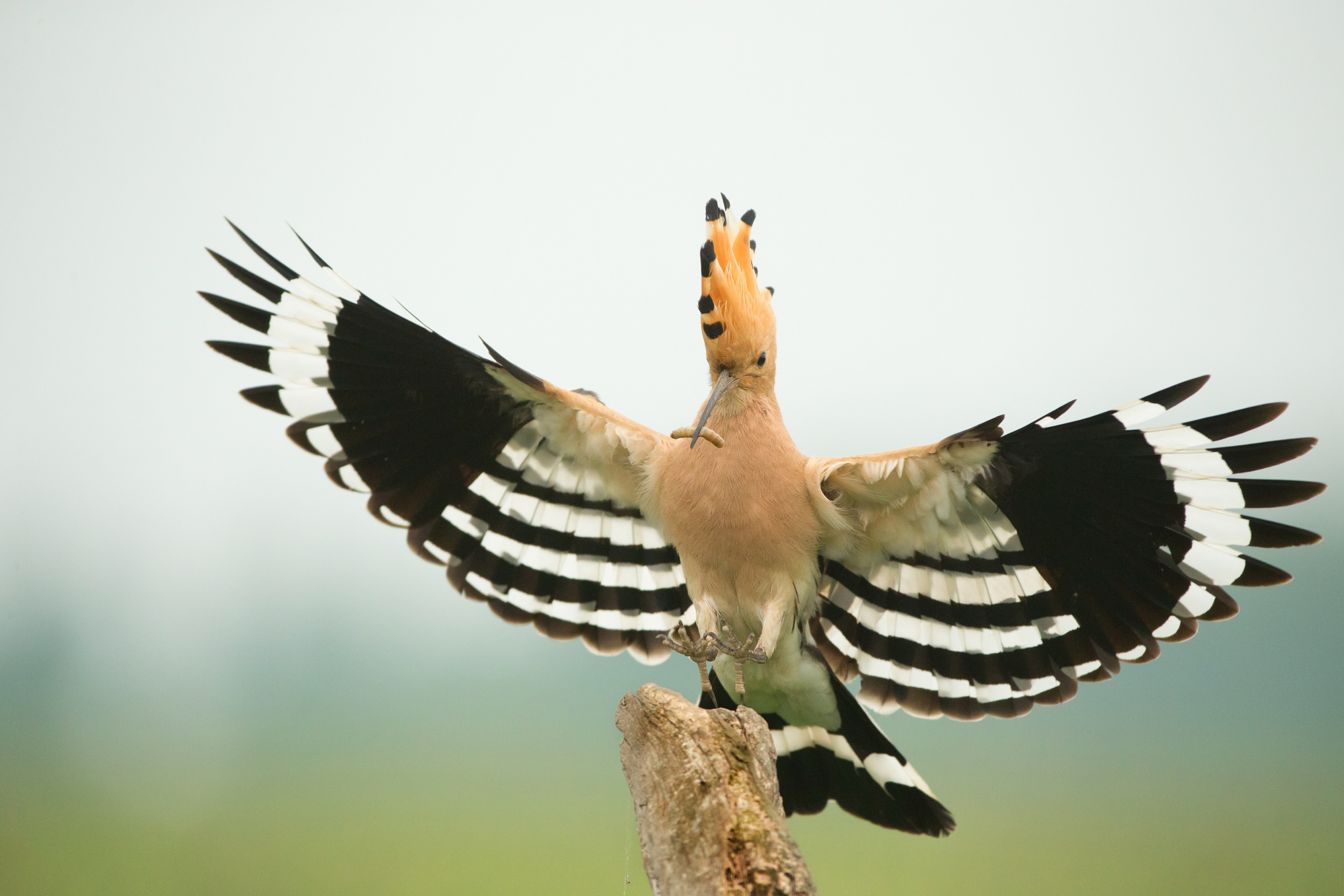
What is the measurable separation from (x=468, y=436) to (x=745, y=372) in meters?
0.57

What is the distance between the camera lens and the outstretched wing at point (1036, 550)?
4.39 ft

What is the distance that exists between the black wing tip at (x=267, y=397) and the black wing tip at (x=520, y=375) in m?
0.43

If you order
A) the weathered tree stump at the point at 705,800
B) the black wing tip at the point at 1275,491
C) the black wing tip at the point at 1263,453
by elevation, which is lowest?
the weathered tree stump at the point at 705,800

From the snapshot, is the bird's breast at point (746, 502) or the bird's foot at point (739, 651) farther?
the bird's breast at point (746, 502)

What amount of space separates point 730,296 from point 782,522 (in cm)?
41

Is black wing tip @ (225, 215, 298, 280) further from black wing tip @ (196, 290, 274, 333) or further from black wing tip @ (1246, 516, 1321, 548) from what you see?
black wing tip @ (1246, 516, 1321, 548)

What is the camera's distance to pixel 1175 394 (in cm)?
127

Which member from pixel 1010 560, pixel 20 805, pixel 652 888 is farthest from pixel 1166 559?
pixel 20 805

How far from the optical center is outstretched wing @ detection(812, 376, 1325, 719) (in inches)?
52.6

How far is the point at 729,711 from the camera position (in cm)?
122

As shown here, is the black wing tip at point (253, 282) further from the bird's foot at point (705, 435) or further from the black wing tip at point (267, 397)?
the bird's foot at point (705, 435)

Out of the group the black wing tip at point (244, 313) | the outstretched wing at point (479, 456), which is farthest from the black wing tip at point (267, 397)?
→ the black wing tip at point (244, 313)

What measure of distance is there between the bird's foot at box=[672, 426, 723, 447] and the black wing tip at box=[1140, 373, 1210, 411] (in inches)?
25.7

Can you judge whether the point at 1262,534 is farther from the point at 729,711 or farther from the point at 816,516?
the point at 729,711
